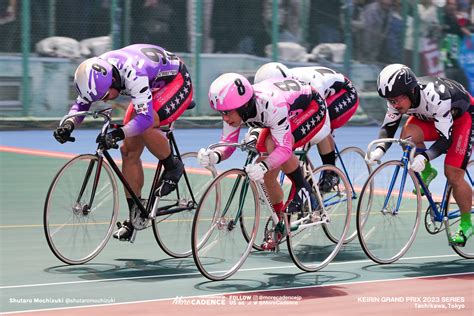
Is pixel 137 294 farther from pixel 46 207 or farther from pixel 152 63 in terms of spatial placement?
pixel 152 63

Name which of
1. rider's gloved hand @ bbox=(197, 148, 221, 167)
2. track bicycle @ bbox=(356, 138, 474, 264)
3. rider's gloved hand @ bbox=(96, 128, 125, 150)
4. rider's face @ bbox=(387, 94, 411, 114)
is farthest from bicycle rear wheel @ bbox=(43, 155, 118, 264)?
rider's face @ bbox=(387, 94, 411, 114)

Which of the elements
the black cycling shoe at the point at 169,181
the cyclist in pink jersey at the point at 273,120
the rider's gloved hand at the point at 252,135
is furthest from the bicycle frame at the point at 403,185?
the black cycling shoe at the point at 169,181

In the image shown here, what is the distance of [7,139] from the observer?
17062mm

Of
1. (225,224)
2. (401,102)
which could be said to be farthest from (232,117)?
(401,102)

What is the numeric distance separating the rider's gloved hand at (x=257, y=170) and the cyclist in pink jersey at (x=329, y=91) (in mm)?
1449

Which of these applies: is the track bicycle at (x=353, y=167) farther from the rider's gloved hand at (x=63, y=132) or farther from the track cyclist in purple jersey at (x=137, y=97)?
the rider's gloved hand at (x=63, y=132)

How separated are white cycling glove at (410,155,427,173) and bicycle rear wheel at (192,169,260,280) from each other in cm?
128

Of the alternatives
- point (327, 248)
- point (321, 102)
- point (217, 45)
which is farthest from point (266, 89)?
point (217, 45)

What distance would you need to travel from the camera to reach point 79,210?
8016 mm

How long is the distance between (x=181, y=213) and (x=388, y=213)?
1.60 metres

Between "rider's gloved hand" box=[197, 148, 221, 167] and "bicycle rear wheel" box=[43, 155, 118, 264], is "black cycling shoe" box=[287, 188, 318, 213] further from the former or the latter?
"bicycle rear wheel" box=[43, 155, 118, 264]

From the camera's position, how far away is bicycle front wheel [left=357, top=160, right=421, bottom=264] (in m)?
8.38

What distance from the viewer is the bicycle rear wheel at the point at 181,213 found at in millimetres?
8570

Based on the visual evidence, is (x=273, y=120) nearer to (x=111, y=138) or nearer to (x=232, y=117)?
(x=232, y=117)
